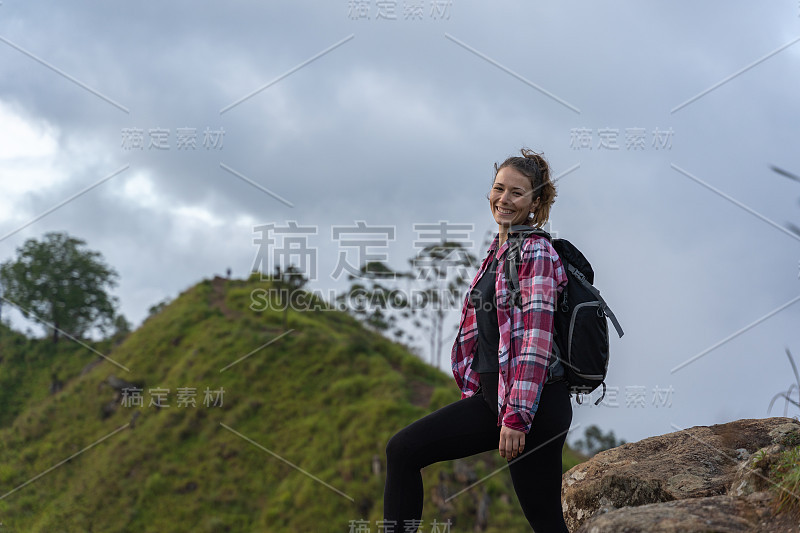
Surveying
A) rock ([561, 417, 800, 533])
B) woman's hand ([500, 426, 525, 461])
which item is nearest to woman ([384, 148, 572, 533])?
woman's hand ([500, 426, 525, 461])

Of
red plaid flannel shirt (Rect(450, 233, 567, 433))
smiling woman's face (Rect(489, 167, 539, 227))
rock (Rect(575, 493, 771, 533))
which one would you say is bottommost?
rock (Rect(575, 493, 771, 533))

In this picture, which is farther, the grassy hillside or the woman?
the grassy hillside

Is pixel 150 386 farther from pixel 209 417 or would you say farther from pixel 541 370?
pixel 541 370

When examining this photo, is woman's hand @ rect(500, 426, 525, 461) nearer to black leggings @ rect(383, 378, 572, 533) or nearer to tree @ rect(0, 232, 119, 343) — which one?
black leggings @ rect(383, 378, 572, 533)

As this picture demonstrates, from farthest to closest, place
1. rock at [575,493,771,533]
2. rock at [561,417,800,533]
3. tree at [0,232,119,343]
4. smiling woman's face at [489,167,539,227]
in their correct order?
tree at [0,232,119,343] → rock at [561,417,800,533] → smiling woman's face at [489,167,539,227] → rock at [575,493,771,533]

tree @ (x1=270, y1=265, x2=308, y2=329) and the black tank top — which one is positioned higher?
tree @ (x1=270, y1=265, x2=308, y2=329)

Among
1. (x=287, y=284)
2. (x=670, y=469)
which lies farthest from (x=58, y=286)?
(x=670, y=469)

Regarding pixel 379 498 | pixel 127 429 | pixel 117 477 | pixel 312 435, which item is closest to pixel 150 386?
pixel 127 429

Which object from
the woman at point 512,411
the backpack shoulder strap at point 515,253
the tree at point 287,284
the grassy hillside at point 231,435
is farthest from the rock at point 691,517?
the tree at point 287,284

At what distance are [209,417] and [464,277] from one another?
12848mm

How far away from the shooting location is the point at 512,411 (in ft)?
7.89

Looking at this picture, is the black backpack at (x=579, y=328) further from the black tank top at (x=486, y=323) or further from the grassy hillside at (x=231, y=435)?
the grassy hillside at (x=231, y=435)

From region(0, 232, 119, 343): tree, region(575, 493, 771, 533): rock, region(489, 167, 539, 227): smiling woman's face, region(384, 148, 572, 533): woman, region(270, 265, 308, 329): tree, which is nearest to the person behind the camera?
region(575, 493, 771, 533): rock

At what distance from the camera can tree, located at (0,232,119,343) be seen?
41688 mm
